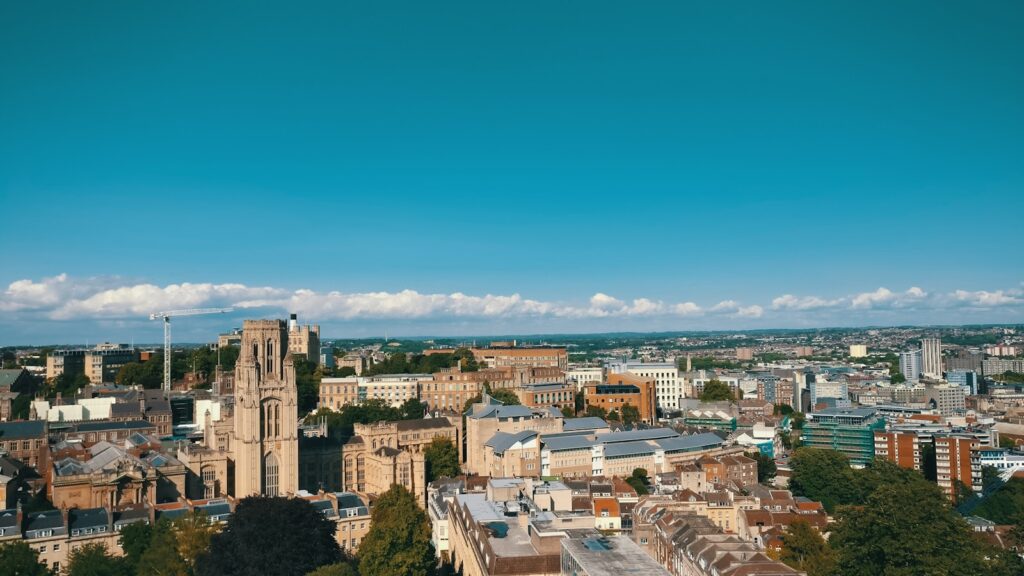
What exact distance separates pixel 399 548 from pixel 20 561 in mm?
19305

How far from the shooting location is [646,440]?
8219 centimetres

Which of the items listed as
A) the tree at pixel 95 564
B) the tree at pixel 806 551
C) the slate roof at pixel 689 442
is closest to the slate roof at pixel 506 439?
the slate roof at pixel 689 442

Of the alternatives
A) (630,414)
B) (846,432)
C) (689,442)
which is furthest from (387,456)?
(846,432)

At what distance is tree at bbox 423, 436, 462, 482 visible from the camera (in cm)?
7681

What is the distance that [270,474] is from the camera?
67000 millimetres

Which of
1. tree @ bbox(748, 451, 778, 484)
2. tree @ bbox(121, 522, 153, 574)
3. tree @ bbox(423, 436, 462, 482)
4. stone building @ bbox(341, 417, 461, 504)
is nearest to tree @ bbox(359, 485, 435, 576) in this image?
tree @ bbox(121, 522, 153, 574)

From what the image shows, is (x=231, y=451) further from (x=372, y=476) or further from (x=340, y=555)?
(x=340, y=555)

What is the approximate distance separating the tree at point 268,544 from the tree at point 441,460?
29069 mm

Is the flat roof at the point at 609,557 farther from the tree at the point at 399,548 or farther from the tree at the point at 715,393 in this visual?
the tree at the point at 715,393

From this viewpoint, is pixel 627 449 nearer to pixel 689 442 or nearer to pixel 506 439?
pixel 689 442

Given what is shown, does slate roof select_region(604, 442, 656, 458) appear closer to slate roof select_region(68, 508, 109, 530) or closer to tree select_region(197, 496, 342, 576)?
tree select_region(197, 496, 342, 576)

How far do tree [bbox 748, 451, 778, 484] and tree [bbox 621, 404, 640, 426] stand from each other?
17.4 meters

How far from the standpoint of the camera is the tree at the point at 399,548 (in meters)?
46.8

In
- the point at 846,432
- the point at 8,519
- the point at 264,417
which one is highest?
the point at 264,417
